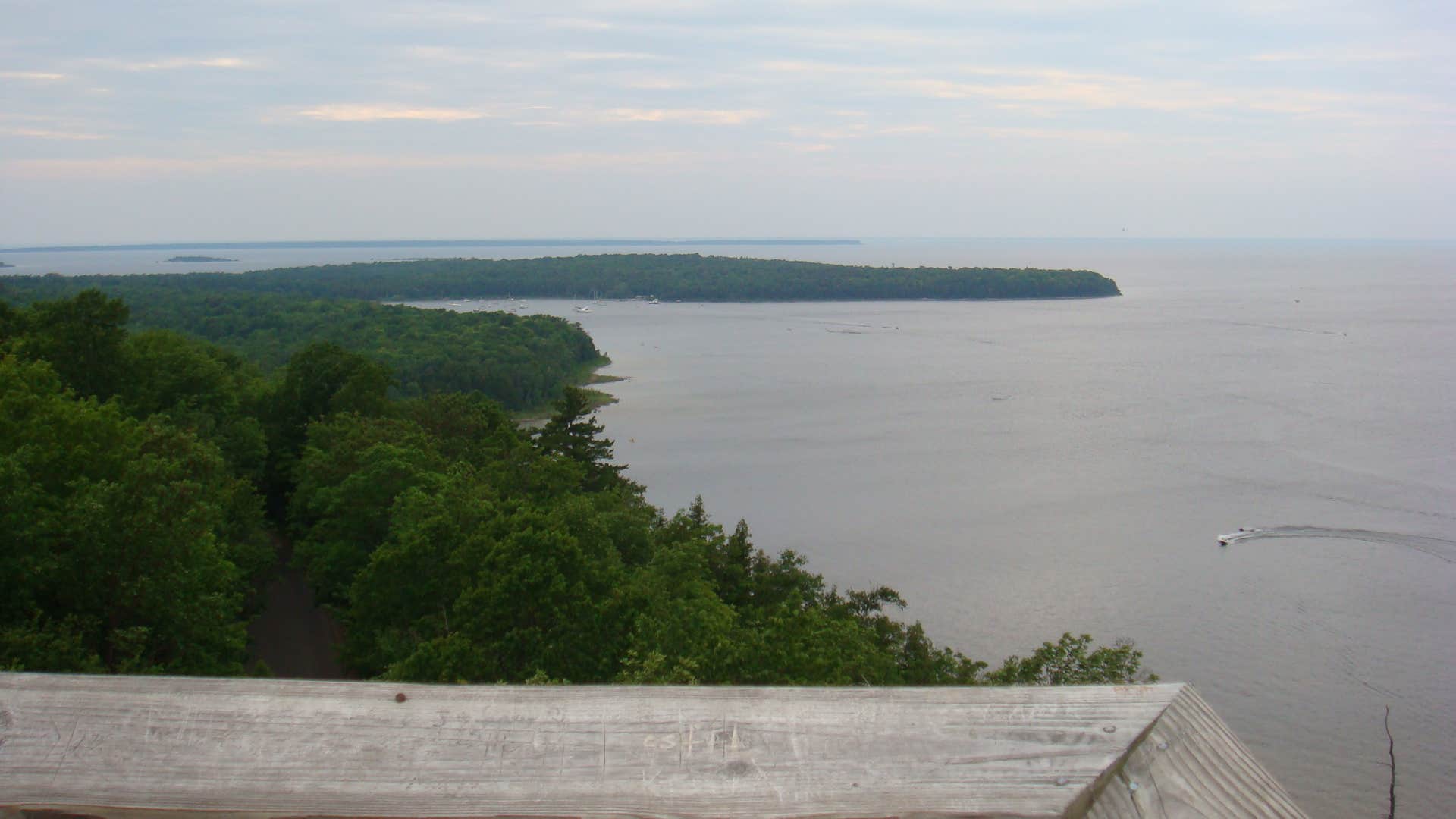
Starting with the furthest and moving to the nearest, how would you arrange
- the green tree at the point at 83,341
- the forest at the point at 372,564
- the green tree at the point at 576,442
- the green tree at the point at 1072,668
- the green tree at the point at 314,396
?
the green tree at the point at 576,442 → the green tree at the point at 314,396 → the green tree at the point at 83,341 → the green tree at the point at 1072,668 → the forest at the point at 372,564

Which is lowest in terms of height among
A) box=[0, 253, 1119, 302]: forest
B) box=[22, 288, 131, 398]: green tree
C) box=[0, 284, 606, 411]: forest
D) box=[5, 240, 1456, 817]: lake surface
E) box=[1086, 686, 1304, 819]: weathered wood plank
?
box=[5, 240, 1456, 817]: lake surface

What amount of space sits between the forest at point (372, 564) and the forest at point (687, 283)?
10631cm

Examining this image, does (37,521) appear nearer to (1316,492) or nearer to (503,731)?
(503,731)

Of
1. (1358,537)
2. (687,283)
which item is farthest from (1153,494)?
(687,283)

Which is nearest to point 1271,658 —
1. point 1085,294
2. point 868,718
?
point 868,718

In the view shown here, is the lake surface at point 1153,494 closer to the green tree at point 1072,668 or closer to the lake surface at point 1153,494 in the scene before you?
the lake surface at point 1153,494

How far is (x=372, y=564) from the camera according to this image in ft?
44.6

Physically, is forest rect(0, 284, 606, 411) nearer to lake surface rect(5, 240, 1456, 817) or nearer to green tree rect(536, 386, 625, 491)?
lake surface rect(5, 240, 1456, 817)

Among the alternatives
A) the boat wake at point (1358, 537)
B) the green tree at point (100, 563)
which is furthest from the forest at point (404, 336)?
the green tree at point (100, 563)

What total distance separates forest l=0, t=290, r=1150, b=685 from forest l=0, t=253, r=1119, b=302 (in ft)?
349

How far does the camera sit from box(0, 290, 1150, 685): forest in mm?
9445

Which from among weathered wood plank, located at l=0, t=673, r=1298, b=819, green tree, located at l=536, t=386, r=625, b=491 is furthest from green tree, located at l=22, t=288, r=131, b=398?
weathered wood plank, located at l=0, t=673, r=1298, b=819

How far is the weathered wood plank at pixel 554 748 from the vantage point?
138 cm

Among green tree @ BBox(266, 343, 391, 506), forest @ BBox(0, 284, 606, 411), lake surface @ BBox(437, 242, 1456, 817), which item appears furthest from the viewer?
forest @ BBox(0, 284, 606, 411)
